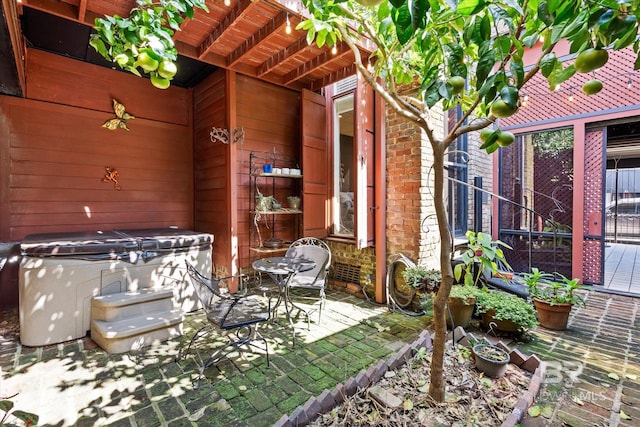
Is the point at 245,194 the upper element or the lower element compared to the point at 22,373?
upper

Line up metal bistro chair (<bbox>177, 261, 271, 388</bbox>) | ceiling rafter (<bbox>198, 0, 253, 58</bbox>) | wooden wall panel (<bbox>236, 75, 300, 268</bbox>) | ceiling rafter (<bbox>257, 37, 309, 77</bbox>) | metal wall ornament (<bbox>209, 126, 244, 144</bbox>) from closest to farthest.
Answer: metal bistro chair (<bbox>177, 261, 271, 388</bbox>) → ceiling rafter (<bbox>198, 0, 253, 58</bbox>) → ceiling rafter (<bbox>257, 37, 309, 77</bbox>) → metal wall ornament (<bbox>209, 126, 244, 144</bbox>) → wooden wall panel (<bbox>236, 75, 300, 268</bbox>)

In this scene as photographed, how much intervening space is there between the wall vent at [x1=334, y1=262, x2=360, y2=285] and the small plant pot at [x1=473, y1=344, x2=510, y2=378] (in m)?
2.15

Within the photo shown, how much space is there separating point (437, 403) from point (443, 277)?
0.75m

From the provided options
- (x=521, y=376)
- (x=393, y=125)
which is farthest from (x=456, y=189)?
(x=521, y=376)

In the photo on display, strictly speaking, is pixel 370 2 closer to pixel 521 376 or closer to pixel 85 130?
pixel 521 376

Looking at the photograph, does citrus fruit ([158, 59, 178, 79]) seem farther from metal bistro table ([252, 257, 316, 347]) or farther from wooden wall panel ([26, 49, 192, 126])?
wooden wall panel ([26, 49, 192, 126])

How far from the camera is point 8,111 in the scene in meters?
3.37

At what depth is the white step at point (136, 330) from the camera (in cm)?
255

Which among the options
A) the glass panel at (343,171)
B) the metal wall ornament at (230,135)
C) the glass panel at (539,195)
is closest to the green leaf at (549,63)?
the glass panel at (343,171)

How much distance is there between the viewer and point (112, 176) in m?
4.07

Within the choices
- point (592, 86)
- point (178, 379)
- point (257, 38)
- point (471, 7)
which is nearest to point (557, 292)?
point (592, 86)

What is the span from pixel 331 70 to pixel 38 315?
430 cm

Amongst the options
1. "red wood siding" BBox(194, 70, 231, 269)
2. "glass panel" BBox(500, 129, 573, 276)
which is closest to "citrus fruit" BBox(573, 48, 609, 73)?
"red wood siding" BBox(194, 70, 231, 269)

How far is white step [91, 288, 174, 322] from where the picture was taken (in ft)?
8.94
